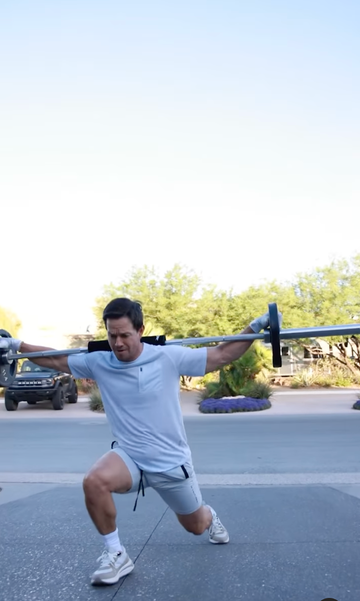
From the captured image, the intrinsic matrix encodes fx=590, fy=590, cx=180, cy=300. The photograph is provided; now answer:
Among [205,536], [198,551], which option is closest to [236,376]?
[205,536]

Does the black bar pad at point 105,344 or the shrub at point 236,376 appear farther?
the shrub at point 236,376

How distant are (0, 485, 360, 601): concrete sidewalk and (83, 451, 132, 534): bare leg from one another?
0.52 metres

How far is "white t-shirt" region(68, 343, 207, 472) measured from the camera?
3.60 meters

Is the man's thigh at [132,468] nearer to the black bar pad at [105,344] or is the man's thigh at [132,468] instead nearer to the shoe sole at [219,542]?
the black bar pad at [105,344]

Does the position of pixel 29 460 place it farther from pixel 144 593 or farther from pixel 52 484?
pixel 144 593

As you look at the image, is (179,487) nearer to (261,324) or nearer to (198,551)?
(198,551)

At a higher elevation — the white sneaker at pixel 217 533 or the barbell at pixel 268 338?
the barbell at pixel 268 338

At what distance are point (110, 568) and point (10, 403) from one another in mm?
14947

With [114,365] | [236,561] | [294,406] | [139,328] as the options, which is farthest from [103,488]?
[294,406]

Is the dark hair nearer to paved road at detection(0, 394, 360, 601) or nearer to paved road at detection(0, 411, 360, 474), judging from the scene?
paved road at detection(0, 394, 360, 601)

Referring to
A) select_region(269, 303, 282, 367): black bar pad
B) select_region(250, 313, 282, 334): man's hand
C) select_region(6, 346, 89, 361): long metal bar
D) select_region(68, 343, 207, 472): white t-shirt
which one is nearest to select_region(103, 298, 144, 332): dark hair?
select_region(68, 343, 207, 472): white t-shirt

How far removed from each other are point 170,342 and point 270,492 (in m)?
3.02

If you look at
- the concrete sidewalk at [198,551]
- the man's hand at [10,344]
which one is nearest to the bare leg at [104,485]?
the concrete sidewalk at [198,551]

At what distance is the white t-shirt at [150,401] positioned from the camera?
3.60 metres
